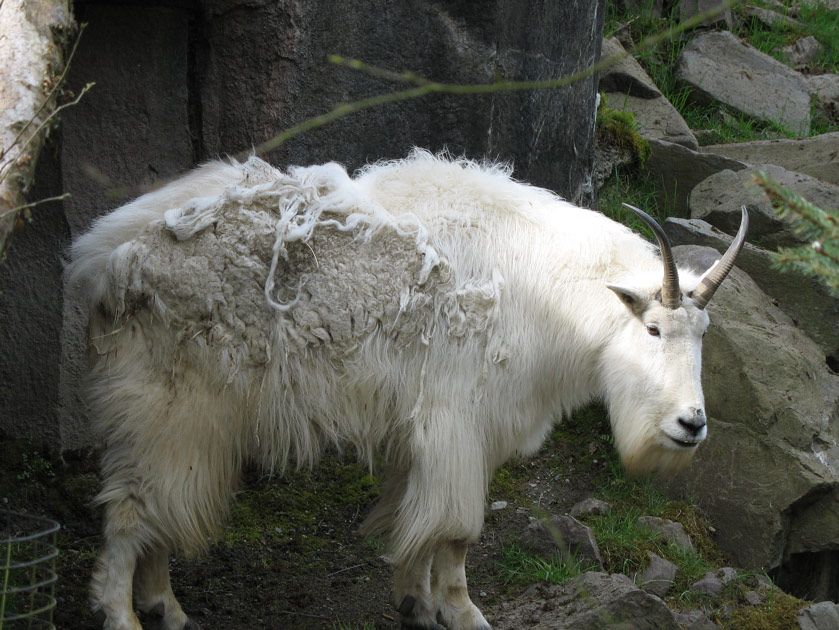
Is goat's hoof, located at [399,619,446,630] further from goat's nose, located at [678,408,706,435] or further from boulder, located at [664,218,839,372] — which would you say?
boulder, located at [664,218,839,372]

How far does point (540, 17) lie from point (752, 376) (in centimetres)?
273

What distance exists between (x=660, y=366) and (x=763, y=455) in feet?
6.69

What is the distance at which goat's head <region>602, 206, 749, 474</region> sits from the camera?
13.9ft

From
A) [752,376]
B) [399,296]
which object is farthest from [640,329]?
[752,376]

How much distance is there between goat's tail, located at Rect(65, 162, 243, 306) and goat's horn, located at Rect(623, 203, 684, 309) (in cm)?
193

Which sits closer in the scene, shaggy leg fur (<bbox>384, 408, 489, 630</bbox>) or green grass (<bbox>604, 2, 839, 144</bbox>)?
shaggy leg fur (<bbox>384, 408, 489, 630</bbox>)

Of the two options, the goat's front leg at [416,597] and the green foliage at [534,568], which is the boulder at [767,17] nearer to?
the green foliage at [534,568]

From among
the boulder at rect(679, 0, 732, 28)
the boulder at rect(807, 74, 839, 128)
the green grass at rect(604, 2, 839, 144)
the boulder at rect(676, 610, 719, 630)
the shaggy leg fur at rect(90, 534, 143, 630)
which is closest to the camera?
the shaggy leg fur at rect(90, 534, 143, 630)

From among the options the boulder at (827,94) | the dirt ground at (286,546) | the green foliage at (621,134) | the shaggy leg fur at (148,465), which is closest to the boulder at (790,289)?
the green foliage at (621,134)

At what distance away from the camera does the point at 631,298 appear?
14.2ft

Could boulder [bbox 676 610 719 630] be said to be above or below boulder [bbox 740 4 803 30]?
below

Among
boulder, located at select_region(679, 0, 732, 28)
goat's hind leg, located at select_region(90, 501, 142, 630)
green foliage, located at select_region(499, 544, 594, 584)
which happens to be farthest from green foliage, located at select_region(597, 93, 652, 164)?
goat's hind leg, located at select_region(90, 501, 142, 630)

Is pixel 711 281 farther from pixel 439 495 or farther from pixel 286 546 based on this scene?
pixel 286 546

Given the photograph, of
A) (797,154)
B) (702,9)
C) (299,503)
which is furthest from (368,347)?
(702,9)
